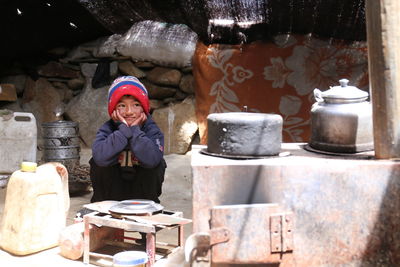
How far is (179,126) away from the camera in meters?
5.93

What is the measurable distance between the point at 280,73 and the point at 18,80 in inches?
147

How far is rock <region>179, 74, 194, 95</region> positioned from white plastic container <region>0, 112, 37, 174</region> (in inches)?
72.9

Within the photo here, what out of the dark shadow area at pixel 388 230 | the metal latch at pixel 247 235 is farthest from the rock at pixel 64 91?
the dark shadow area at pixel 388 230

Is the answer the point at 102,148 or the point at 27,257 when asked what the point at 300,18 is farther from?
the point at 27,257

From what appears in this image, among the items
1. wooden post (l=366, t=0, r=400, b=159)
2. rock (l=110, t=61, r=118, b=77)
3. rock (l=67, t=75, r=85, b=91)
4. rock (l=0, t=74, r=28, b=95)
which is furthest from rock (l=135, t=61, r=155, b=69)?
wooden post (l=366, t=0, r=400, b=159)

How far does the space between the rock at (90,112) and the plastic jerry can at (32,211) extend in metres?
3.35

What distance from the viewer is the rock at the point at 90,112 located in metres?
6.38

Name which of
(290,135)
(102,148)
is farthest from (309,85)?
(102,148)

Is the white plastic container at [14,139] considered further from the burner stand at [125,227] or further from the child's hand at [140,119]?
the burner stand at [125,227]

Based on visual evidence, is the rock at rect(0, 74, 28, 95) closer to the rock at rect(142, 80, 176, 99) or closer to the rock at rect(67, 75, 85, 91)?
the rock at rect(67, 75, 85, 91)

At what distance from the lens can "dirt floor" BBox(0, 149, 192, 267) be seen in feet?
9.22

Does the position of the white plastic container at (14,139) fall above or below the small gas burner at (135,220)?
above

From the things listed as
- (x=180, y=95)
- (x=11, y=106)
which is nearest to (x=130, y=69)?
(x=180, y=95)

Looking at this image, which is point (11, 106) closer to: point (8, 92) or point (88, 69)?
point (8, 92)
